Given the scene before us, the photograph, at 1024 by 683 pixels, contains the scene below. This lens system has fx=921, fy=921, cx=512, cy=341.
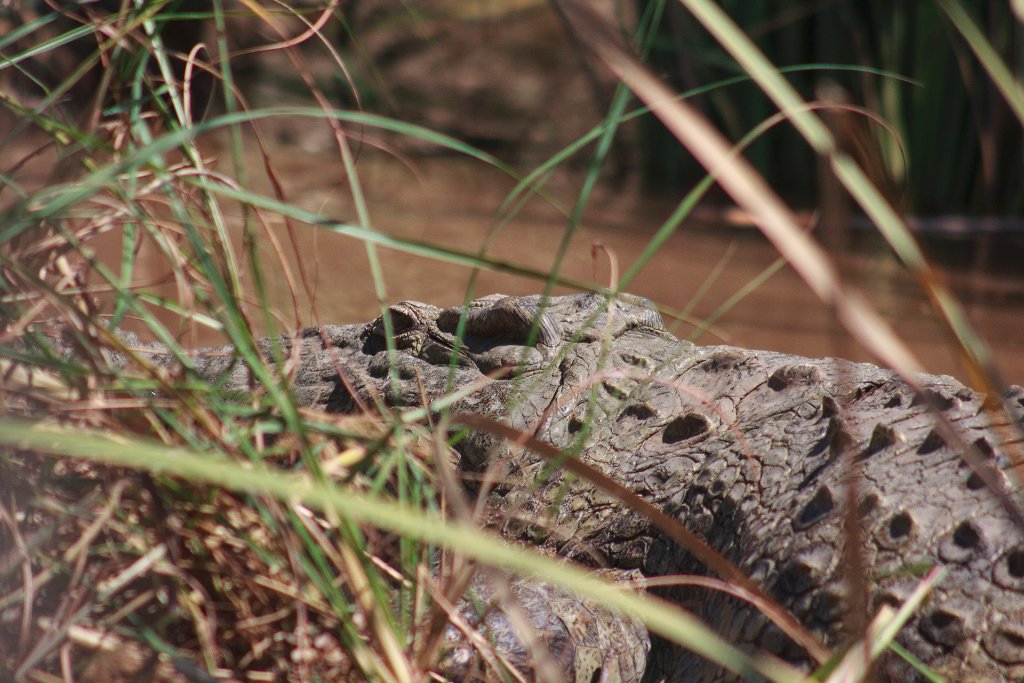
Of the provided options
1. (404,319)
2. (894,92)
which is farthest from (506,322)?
(894,92)

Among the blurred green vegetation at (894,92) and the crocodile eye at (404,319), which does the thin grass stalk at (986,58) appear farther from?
the blurred green vegetation at (894,92)

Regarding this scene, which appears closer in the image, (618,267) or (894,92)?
(618,267)

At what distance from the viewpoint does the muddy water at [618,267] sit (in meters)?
4.64

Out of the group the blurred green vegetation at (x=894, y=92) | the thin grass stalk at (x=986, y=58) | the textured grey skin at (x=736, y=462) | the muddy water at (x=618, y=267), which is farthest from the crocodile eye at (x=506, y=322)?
the blurred green vegetation at (x=894, y=92)

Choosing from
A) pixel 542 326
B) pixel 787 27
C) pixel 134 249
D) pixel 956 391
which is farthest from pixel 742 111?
pixel 134 249

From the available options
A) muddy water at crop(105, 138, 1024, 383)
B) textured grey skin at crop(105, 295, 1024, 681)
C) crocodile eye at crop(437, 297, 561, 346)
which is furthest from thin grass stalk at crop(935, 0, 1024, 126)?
muddy water at crop(105, 138, 1024, 383)

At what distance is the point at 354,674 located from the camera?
1.28 metres

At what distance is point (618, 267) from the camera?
522 cm

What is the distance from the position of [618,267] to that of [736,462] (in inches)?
126

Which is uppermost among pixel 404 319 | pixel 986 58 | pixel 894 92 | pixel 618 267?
pixel 986 58

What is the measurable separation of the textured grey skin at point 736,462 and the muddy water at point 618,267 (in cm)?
123

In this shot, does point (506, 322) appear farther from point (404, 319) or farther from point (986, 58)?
point (986, 58)

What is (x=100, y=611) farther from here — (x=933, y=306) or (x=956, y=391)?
(x=956, y=391)

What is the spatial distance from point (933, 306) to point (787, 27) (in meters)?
5.83
